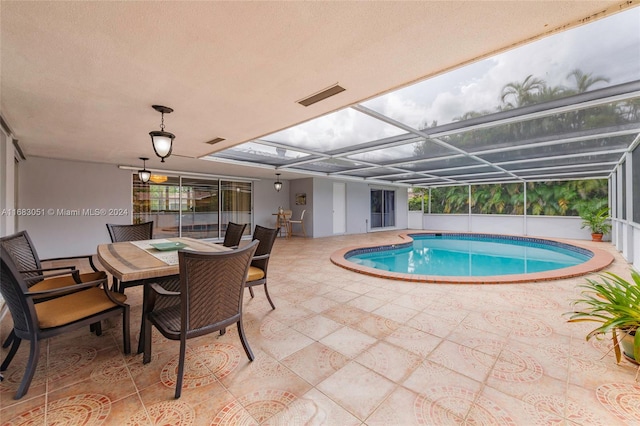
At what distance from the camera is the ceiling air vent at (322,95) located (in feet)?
7.93

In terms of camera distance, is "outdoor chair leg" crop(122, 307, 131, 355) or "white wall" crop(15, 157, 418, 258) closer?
"outdoor chair leg" crop(122, 307, 131, 355)

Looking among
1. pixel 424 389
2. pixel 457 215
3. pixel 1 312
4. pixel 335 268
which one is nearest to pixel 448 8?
pixel 424 389

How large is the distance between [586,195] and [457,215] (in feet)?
14.2

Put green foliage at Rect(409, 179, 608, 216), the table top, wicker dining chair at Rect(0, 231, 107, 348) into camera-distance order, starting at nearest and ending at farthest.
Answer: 1. the table top
2. wicker dining chair at Rect(0, 231, 107, 348)
3. green foliage at Rect(409, 179, 608, 216)

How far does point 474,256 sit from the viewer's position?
296 inches

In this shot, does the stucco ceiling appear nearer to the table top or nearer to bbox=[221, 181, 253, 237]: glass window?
the table top

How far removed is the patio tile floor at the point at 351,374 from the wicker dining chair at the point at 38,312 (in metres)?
0.22

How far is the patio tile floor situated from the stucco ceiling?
2.25m

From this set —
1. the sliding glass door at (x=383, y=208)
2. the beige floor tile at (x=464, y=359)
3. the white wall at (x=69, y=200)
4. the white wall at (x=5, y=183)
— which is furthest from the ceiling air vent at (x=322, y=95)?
the sliding glass door at (x=383, y=208)

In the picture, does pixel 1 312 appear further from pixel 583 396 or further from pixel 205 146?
pixel 583 396

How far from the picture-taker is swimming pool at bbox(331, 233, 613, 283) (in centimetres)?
425

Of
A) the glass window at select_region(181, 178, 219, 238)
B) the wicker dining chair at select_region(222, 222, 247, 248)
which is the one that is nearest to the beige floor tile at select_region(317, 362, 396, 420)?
the wicker dining chair at select_region(222, 222, 247, 248)

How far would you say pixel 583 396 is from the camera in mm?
1573

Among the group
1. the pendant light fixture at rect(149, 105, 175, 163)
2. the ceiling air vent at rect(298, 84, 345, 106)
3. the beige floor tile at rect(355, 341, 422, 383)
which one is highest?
the ceiling air vent at rect(298, 84, 345, 106)
